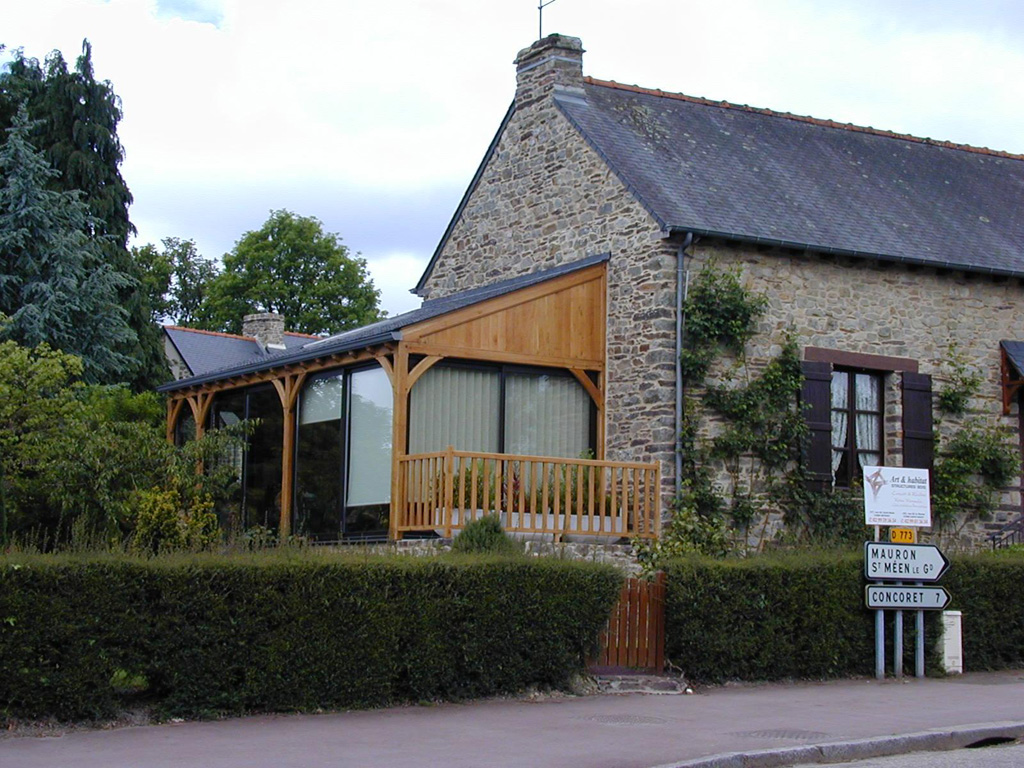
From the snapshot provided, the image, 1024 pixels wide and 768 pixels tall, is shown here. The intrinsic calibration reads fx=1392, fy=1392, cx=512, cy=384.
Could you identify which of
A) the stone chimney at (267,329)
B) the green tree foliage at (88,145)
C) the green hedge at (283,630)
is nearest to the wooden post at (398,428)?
the green hedge at (283,630)

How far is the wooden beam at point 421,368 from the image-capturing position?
54.3 feet

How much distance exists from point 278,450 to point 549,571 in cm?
815

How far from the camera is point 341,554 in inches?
452

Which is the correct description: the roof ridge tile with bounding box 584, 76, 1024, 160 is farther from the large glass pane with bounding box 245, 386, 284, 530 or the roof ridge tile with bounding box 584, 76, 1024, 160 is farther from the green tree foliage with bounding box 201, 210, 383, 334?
the green tree foliage with bounding box 201, 210, 383, 334

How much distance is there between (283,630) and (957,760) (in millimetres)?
5018

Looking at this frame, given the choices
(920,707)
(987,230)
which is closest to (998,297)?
(987,230)

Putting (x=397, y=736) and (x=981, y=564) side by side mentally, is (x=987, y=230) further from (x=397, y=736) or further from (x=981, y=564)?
(x=397, y=736)

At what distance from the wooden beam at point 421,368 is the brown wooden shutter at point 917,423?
21.8 ft

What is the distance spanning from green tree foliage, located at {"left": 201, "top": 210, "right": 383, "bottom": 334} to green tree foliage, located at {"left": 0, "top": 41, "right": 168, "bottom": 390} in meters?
13.9

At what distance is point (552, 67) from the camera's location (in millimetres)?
20781

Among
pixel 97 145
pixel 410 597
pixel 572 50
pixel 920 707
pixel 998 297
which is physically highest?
pixel 97 145

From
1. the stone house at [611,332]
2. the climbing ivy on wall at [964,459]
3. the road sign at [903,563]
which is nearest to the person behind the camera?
the road sign at [903,563]

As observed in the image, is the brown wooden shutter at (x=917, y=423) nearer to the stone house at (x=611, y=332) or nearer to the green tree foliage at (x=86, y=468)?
the stone house at (x=611, y=332)

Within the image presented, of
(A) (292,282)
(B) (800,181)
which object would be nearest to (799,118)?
(B) (800,181)
